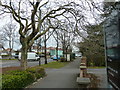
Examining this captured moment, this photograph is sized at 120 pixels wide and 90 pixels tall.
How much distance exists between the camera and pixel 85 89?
23.1ft

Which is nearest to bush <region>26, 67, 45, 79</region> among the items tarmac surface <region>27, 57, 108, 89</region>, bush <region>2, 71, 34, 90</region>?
tarmac surface <region>27, 57, 108, 89</region>

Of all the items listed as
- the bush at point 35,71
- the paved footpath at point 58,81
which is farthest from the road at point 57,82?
the bush at point 35,71

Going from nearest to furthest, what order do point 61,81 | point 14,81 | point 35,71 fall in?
point 14,81
point 61,81
point 35,71

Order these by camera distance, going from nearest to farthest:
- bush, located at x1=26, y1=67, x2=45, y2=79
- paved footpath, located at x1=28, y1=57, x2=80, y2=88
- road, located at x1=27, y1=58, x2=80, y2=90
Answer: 1. road, located at x1=27, y1=58, x2=80, y2=90
2. paved footpath, located at x1=28, y1=57, x2=80, y2=88
3. bush, located at x1=26, y1=67, x2=45, y2=79

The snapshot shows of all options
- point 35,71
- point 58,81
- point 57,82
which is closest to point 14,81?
point 57,82

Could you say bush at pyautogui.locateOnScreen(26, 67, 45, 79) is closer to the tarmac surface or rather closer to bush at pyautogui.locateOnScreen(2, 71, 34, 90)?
the tarmac surface

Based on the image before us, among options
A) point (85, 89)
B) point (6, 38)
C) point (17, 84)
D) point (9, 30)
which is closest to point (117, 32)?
point (85, 89)

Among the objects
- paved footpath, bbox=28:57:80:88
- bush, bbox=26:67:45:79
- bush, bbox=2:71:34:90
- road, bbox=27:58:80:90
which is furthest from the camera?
bush, bbox=26:67:45:79

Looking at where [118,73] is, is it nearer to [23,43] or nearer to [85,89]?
[85,89]

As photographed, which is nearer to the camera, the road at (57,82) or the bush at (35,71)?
the road at (57,82)

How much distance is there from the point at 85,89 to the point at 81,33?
473 centimetres

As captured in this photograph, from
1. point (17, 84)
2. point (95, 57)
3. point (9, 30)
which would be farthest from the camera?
point (9, 30)

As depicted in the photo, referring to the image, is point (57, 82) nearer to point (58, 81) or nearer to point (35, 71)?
point (58, 81)

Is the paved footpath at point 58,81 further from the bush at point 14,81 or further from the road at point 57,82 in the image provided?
the bush at point 14,81
